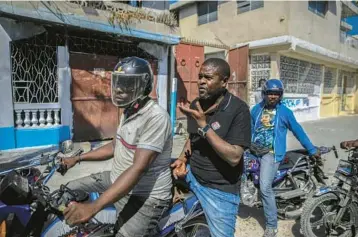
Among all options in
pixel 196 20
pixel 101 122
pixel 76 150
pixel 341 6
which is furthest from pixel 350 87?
pixel 76 150

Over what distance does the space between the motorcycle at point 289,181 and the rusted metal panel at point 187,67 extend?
250 inches

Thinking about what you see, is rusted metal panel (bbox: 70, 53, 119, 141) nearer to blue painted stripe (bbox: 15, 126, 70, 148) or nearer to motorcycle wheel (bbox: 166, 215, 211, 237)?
blue painted stripe (bbox: 15, 126, 70, 148)

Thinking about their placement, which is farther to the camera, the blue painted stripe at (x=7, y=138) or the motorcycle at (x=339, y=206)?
the blue painted stripe at (x=7, y=138)

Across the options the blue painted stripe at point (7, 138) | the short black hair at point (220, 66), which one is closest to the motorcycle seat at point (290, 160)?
the short black hair at point (220, 66)

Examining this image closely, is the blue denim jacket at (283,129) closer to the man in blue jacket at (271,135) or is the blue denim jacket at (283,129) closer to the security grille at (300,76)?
the man in blue jacket at (271,135)

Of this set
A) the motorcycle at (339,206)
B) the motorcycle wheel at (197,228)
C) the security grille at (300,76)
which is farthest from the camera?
the security grille at (300,76)

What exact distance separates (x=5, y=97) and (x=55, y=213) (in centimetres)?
539

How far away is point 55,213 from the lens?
65.7 inches

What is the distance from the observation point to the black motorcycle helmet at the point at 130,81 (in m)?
1.76

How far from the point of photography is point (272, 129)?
3.35 metres

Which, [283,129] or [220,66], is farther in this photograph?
[283,129]

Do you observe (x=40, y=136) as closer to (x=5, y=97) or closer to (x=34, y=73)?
(x=5, y=97)

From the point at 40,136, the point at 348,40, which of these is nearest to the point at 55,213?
the point at 40,136

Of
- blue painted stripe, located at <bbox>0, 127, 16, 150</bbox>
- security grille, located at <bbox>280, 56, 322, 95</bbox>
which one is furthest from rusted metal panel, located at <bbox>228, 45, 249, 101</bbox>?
blue painted stripe, located at <bbox>0, 127, 16, 150</bbox>
